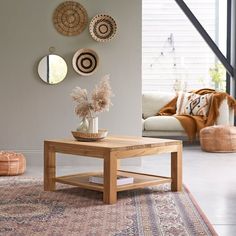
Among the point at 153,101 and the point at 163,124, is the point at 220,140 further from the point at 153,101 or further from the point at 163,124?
the point at 153,101

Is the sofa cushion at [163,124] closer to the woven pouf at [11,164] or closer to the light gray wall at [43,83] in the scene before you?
the light gray wall at [43,83]

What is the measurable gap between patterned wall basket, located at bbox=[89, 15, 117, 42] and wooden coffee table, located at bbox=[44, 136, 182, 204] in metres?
1.85

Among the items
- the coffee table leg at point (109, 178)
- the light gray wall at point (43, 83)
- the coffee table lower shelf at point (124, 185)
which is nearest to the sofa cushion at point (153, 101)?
the light gray wall at point (43, 83)

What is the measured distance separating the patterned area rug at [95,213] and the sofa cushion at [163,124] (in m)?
3.49

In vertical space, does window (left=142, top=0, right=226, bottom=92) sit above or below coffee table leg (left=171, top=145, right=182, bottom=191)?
above

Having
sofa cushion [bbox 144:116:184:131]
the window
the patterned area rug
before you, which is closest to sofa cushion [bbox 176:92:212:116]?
sofa cushion [bbox 144:116:184:131]

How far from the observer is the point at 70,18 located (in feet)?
21.0

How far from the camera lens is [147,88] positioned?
31.9 feet

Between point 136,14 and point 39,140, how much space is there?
1.69 meters

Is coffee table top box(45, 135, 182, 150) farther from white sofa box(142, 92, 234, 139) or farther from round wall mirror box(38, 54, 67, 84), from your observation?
white sofa box(142, 92, 234, 139)

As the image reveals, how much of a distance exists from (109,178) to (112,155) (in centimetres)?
16

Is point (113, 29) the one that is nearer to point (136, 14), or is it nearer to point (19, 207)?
point (136, 14)

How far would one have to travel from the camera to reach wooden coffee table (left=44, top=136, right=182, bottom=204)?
4.20 meters

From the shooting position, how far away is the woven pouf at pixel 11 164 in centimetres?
561
